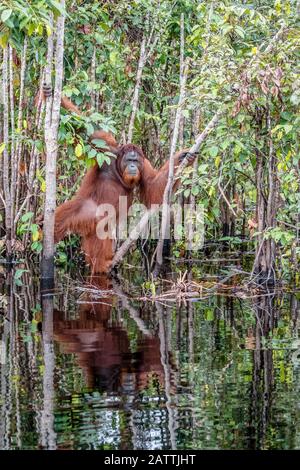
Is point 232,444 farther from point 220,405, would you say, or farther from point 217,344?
point 217,344

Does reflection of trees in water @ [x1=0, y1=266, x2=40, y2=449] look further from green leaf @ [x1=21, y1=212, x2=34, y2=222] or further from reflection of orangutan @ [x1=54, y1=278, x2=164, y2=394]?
green leaf @ [x1=21, y1=212, x2=34, y2=222]

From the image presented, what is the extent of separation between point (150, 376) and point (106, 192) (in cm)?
437

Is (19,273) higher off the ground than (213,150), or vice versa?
→ (213,150)

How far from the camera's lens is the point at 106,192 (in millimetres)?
8633

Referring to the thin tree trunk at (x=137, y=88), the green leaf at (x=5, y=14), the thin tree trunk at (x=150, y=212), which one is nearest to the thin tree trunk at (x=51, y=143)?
the thin tree trunk at (x=150, y=212)

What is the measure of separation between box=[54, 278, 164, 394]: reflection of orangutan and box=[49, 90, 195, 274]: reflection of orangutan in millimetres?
2037

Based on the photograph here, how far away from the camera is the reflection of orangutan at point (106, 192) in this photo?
844 centimetres

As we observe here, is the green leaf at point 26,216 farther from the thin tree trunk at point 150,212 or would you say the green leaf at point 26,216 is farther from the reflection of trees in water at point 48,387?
the reflection of trees in water at point 48,387

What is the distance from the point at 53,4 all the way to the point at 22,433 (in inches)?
119

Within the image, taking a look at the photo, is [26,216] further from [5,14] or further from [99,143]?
[5,14]

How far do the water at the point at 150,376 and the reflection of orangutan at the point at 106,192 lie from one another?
1777 millimetres

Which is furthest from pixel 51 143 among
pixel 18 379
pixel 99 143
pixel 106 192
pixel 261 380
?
pixel 261 380
